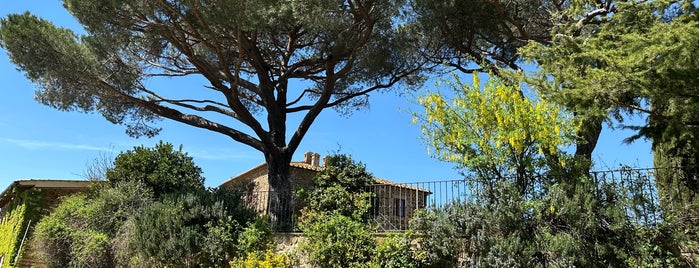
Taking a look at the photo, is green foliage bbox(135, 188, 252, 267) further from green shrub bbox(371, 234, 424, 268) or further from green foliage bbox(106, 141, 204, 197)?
green shrub bbox(371, 234, 424, 268)

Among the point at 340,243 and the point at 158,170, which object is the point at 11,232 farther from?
the point at 340,243

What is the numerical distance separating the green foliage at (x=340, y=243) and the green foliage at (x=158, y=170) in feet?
15.1

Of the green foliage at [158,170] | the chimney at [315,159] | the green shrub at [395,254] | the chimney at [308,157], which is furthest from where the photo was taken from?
the chimney at [308,157]

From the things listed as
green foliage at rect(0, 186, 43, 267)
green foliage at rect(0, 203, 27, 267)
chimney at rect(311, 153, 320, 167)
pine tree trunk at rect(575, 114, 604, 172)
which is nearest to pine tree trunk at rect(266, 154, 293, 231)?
pine tree trunk at rect(575, 114, 604, 172)

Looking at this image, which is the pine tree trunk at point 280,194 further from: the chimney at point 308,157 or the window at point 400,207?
the chimney at point 308,157

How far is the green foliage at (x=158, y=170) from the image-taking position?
12672 millimetres

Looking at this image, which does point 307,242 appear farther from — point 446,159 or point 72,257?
point 72,257

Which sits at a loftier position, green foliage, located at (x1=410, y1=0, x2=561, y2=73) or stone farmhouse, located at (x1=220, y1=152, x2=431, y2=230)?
green foliage, located at (x1=410, y1=0, x2=561, y2=73)

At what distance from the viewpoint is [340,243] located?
866cm

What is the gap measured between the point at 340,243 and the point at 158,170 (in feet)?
20.8

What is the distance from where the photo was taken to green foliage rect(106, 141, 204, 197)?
12672 mm

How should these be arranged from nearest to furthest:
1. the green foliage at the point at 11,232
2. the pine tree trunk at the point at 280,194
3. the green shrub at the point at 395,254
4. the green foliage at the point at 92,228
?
the green shrub at the point at 395,254 < the pine tree trunk at the point at 280,194 < the green foliage at the point at 92,228 < the green foliage at the point at 11,232

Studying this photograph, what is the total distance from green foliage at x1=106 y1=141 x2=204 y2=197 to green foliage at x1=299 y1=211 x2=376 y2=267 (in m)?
4.59

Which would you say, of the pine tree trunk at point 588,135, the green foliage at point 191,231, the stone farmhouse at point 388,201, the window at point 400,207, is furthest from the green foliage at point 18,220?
the pine tree trunk at point 588,135
